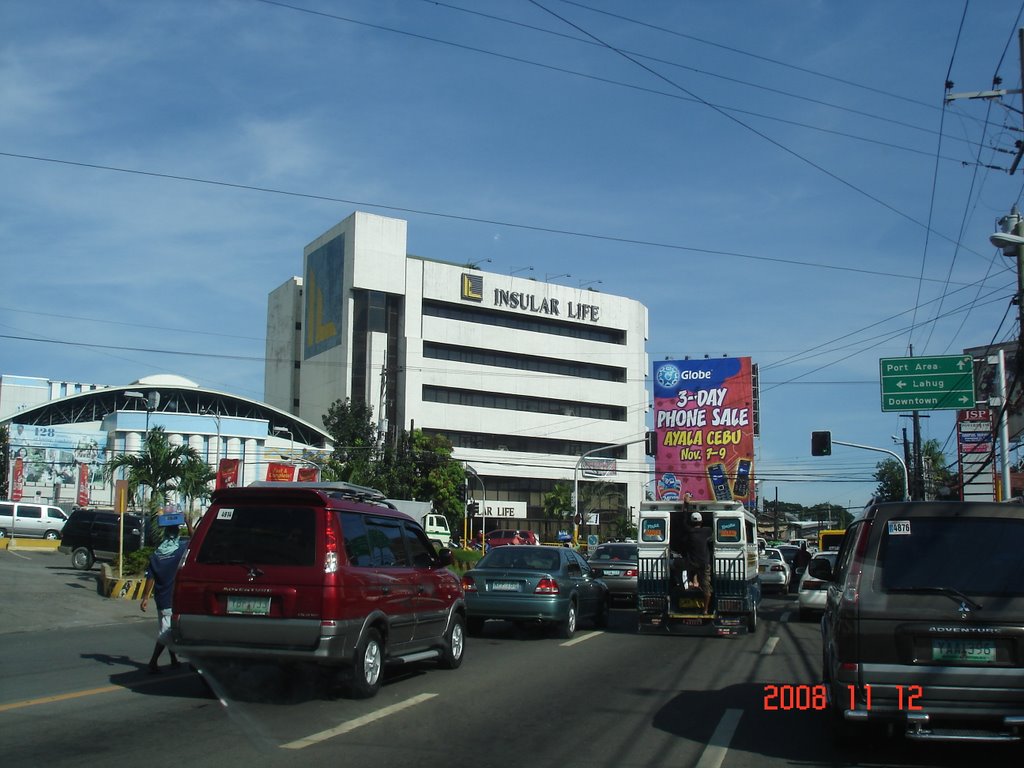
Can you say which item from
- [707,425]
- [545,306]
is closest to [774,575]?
[707,425]

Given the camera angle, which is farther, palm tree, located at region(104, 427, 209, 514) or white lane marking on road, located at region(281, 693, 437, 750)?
palm tree, located at region(104, 427, 209, 514)

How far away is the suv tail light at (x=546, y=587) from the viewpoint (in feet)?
50.4

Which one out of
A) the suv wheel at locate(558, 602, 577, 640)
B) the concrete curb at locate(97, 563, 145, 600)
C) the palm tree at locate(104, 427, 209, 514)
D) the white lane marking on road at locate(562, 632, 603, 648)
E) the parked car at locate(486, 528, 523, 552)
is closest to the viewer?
the white lane marking on road at locate(562, 632, 603, 648)

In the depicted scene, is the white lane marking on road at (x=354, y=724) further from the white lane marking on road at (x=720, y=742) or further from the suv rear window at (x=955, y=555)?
the suv rear window at (x=955, y=555)

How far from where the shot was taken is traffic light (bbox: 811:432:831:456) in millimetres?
32250

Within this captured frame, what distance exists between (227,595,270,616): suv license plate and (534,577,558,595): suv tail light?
7183 millimetres

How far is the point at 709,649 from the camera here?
14820mm

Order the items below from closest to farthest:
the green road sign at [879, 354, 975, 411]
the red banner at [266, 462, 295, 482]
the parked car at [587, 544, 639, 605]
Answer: the parked car at [587, 544, 639, 605] → the green road sign at [879, 354, 975, 411] → the red banner at [266, 462, 295, 482]

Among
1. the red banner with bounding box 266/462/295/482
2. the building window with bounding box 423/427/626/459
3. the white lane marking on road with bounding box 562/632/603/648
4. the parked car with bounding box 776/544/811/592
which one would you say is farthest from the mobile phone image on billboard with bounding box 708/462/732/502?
the white lane marking on road with bounding box 562/632/603/648

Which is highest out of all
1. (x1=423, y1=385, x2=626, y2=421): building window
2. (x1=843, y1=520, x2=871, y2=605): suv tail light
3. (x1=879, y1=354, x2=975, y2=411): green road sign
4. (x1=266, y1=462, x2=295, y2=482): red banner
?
(x1=423, y1=385, x2=626, y2=421): building window

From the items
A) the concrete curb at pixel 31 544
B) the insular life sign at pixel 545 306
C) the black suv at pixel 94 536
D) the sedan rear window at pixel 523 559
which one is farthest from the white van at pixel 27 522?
the insular life sign at pixel 545 306

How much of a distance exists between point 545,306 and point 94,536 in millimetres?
54390
